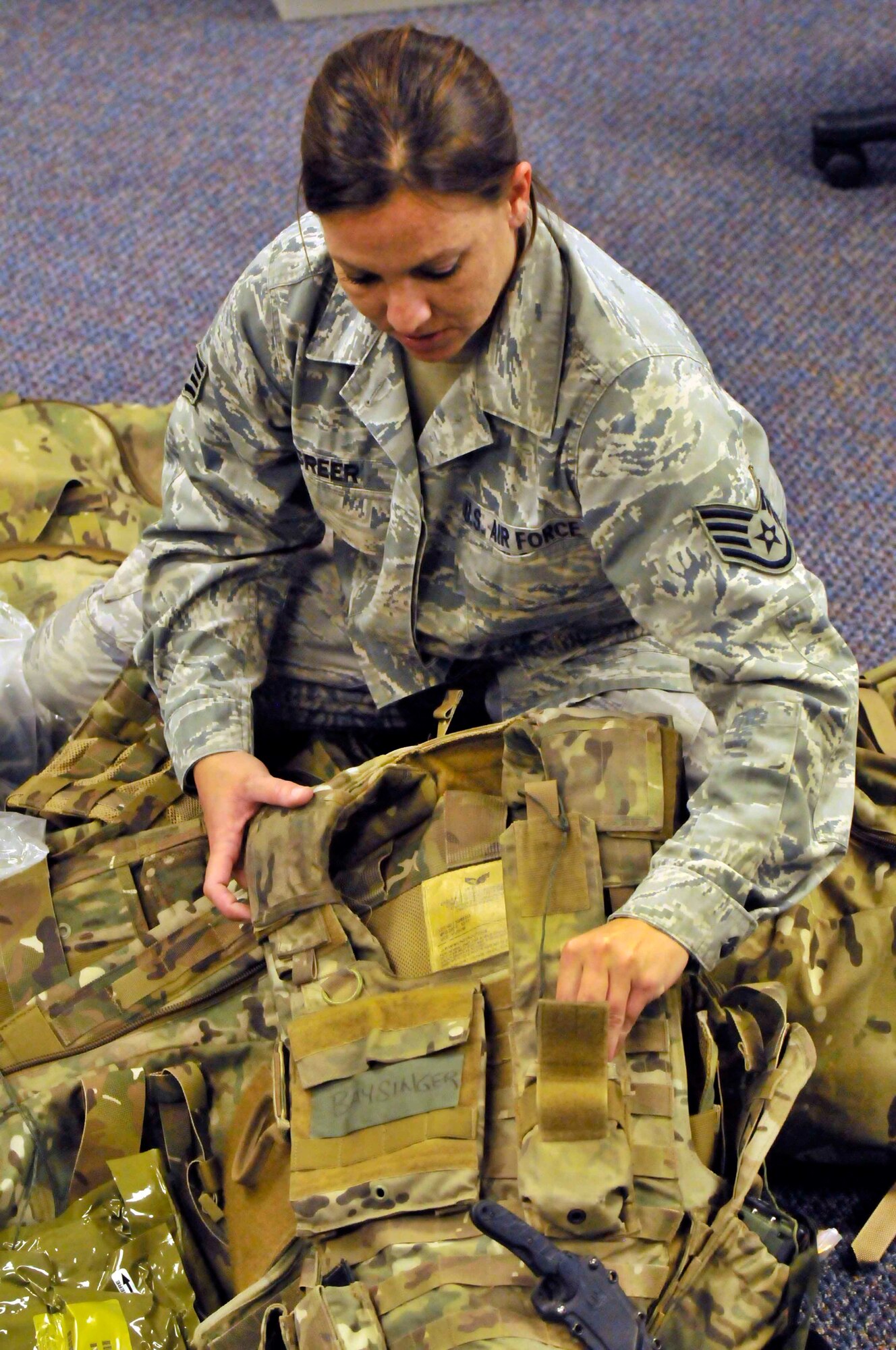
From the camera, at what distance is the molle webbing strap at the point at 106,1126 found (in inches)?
44.7

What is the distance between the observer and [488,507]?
120 centimetres

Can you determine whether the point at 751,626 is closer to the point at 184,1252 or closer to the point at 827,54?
the point at 184,1252

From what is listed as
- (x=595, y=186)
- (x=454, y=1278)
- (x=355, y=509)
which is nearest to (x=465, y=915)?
(x=454, y=1278)

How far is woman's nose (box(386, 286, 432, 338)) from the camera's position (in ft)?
3.30

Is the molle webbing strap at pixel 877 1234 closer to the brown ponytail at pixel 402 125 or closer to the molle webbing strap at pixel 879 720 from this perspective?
the molle webbing strap at pixel 879 720

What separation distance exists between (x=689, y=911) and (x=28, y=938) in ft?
1.96

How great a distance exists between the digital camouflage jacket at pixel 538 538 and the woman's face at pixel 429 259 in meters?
0.05

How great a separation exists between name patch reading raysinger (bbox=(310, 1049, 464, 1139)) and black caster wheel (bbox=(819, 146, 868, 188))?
195 cm

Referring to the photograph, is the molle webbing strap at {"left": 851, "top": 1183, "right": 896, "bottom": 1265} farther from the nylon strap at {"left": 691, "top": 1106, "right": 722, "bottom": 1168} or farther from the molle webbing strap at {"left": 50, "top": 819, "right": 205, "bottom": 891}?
the molle webbing strap at {"left": 50, "top": 819, "right": 205, "bottom": 891}

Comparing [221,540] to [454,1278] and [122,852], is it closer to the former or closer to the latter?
[122,852]

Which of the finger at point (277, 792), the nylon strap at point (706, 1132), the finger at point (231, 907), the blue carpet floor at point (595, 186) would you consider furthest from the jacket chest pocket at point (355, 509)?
the blue carpet floor at point (595, 186)

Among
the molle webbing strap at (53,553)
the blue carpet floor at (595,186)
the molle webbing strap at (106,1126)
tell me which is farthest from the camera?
the blue carpet floor at (595,186)

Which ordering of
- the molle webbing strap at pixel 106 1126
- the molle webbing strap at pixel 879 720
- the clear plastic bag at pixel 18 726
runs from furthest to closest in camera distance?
the clear plastic bag at pixel 18 726
the molle webbing strap at pixel 879 720
the molle webbing strap at pixel 106 1126

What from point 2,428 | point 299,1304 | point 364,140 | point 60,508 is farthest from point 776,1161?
point 2,428
